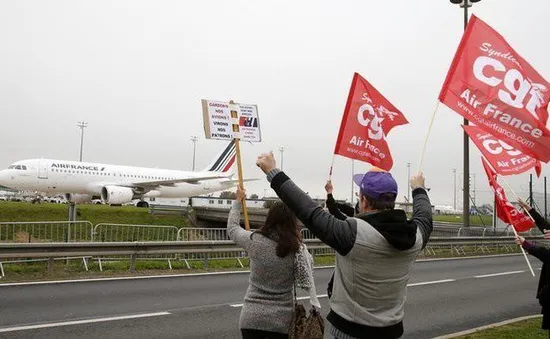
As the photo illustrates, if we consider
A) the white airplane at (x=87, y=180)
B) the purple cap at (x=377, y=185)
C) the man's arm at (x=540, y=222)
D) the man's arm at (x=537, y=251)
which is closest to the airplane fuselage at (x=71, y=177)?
the white airplane at (x=87, y=180)

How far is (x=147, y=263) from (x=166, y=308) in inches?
242

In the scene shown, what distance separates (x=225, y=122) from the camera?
229 inches

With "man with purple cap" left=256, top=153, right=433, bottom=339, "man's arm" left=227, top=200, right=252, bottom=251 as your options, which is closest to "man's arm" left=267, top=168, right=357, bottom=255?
"man with purple cap" left=256, top=153, right=433, bottom=339

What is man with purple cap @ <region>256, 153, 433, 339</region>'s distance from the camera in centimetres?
318

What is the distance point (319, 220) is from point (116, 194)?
34447 mm

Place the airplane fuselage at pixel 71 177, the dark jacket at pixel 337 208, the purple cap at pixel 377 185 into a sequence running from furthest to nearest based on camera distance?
the airplane fuselage at pixel 71 177 → the dark jacket at pixel 337 208 → the purple cap at pixel 377 185

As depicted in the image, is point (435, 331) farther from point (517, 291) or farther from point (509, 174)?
point (517, 291)

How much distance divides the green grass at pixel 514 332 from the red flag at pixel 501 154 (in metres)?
2.22

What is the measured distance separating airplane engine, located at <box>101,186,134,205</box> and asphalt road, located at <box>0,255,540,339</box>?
2381 cm

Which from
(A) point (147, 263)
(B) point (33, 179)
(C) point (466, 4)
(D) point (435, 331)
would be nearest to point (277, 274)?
(D) point (435, 331)

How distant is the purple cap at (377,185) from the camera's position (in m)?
3.32

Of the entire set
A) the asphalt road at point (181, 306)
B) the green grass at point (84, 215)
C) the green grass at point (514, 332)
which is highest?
the green grass at point (514, 332)

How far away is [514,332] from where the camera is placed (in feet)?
25.0

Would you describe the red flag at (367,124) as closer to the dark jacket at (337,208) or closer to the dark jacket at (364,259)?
the dark jacket at (337,208)
